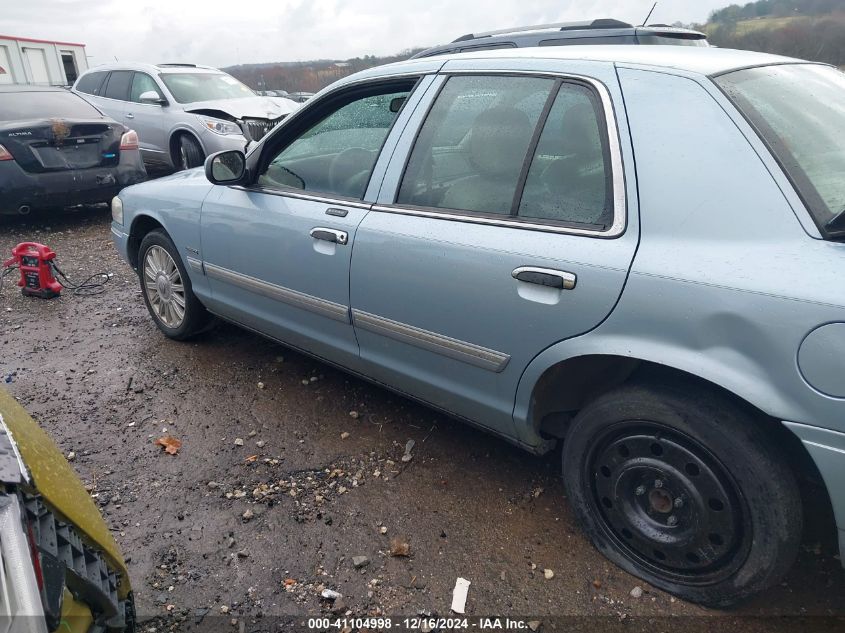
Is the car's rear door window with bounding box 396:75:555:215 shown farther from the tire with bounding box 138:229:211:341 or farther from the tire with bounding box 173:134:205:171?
the tire with bounding box 173:134:205:171

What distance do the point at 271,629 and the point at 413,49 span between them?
6848mm

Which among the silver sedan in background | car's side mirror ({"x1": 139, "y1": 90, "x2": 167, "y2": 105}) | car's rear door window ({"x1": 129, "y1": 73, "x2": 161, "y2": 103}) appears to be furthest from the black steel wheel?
car's rear door window ({"x1": 129, "y1": 73, "x2": 161, "y2": 103})

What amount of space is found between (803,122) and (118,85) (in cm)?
1033

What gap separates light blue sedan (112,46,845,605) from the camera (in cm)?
183

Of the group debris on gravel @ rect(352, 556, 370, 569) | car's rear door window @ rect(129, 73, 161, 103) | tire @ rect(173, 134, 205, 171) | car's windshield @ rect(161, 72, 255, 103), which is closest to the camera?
debris on gravel @ rect(352, 556, 370, 569)

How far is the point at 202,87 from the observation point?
9688 millimetres

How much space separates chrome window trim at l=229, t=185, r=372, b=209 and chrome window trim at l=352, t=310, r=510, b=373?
1.58ft

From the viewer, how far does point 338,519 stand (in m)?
2.67

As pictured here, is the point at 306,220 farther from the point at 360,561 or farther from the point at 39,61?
the point at 39,61

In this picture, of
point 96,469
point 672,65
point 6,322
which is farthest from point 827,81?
point 6,322

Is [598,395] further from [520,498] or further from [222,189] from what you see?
[222,189]

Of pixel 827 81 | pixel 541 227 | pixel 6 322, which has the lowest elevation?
pixel 6 322

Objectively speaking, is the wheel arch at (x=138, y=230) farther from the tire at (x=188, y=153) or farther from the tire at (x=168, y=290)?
the tire at (x=188, y=153)

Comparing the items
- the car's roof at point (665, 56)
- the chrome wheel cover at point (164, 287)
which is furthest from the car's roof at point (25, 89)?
the car's roof at point (665, 56)
